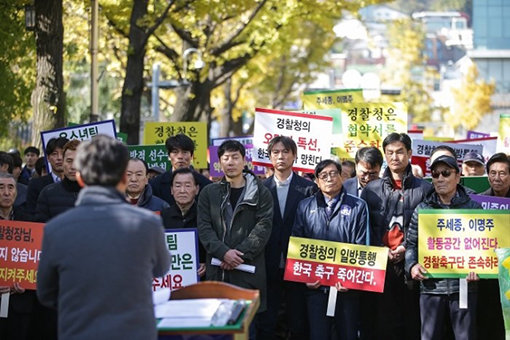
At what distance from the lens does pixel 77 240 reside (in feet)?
17.6

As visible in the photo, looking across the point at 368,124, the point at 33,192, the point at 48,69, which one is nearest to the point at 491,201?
the point at 368,124

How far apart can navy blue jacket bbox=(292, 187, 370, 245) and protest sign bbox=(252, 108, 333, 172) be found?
7.39 ft

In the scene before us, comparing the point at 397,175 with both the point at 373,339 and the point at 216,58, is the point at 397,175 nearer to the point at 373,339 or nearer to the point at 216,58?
the point at 373,339

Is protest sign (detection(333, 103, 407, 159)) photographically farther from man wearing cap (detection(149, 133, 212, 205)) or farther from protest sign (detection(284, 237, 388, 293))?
protest sign (detection(284, 237, 388, 293))

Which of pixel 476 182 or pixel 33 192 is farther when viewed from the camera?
pixel 476 182

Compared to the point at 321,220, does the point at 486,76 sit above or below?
above

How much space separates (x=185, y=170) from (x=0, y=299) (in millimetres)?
1997

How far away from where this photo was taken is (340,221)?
9219 millimetres

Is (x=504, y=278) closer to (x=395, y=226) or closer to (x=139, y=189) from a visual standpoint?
(x=395, y=226)

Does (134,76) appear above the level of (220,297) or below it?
above

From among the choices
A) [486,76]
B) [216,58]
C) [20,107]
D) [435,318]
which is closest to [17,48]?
[20,107]

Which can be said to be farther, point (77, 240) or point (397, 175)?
point (397, 175)

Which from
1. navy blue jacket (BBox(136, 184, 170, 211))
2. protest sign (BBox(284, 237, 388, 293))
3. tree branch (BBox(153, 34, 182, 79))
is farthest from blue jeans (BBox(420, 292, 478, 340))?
tree branch (BBox(153, 34, 182, 79))

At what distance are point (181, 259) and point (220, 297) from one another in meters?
2.66
